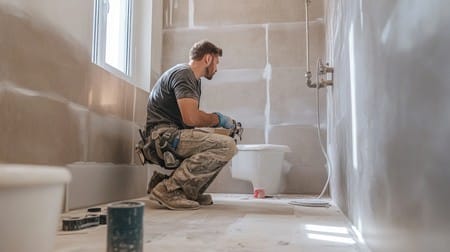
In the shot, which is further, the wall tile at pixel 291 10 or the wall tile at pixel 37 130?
the wall tile at pixel 291 10

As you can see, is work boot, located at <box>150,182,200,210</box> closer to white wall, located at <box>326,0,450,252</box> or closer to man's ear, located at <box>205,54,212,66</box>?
man's ear, located at <box>205,54,212,66</box>

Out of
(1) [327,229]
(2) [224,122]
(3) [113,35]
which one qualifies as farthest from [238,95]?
(1) [327,229]

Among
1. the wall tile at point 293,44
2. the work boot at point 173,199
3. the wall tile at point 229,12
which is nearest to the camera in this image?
the work boot at point 173,199

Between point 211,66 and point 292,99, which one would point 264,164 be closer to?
point 292,99

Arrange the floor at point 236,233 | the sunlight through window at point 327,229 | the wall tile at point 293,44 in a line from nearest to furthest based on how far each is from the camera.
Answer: the floor at point 236,233 → the sunlight through window at point 327,229 → the wall tile at point 293,44

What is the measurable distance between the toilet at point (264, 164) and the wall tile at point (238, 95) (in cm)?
55

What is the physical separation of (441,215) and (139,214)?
548 mm

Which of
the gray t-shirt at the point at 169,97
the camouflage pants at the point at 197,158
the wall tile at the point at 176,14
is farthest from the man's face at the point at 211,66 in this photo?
the wall tile at the point at 176,14

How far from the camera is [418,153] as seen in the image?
0.68 meters

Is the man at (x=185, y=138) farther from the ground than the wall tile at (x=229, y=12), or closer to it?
closer to it

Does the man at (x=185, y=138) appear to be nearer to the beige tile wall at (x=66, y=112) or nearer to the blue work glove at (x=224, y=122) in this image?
the blue work glove at (x=224, y=122)

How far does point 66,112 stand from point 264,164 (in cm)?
161

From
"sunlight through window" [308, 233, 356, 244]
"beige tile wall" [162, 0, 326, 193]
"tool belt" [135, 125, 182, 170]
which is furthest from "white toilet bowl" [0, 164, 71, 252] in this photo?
"beige tile wall" [162, 0, 326, 193]

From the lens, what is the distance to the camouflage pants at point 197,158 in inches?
93.4
